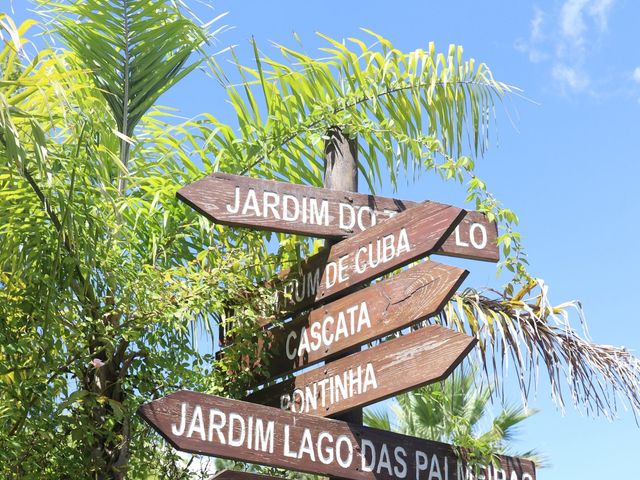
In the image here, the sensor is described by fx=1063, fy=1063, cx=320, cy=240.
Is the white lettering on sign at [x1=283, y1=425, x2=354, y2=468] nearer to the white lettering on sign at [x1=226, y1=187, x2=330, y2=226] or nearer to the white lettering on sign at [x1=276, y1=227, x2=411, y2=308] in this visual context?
the white lettering on sign at [x1=276, y1=227, x2=411, y2=308]

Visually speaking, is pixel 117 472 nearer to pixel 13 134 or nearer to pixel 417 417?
pixel 13 134

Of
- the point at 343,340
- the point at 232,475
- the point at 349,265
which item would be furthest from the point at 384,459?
the point at 349,265

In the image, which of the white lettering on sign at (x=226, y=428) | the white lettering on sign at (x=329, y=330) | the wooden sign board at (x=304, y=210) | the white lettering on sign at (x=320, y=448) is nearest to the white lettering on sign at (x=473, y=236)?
the wooden sign board at (x=304, y=210)

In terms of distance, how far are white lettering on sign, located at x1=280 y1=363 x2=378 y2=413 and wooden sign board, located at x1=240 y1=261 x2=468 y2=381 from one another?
12cm

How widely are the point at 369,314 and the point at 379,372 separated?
0.28 meters

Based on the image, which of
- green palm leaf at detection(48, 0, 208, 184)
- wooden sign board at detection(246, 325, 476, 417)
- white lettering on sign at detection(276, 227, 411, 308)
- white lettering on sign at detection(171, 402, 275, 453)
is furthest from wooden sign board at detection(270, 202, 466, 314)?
green palm leaf at detection(48, 0, 208, 184)

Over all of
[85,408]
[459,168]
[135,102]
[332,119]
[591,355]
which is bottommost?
[85,408]

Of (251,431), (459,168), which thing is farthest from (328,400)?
(459,168)

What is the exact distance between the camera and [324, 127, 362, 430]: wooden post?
18.7 ft

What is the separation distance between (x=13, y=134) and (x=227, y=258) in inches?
63.8

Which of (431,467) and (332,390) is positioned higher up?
(332,390)

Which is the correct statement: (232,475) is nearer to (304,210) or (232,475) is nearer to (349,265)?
(349,265)

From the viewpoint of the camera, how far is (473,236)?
5.18m

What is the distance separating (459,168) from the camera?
20.5 ft
